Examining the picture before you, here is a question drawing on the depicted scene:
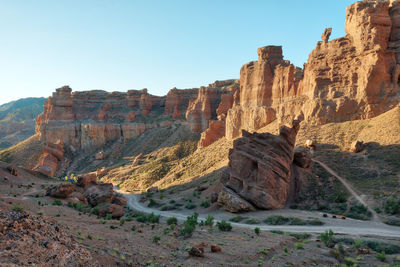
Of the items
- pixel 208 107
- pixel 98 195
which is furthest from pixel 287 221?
pixel 208 107

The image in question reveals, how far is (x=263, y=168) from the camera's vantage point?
3039 cm

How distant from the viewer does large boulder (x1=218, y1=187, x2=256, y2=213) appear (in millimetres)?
29281

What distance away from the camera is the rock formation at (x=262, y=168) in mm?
29953

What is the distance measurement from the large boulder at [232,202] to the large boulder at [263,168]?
23.8 inches

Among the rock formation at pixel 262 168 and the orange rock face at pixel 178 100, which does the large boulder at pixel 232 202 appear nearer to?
the rock formation at pixel 262 168

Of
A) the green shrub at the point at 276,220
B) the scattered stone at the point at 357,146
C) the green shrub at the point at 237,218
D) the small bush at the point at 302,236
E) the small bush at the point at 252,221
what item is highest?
the scattered stone at the point at 357,146

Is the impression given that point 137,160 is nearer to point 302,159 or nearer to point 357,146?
point 302,159

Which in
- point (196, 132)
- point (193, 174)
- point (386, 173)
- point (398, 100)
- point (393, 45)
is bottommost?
point (193, 174)

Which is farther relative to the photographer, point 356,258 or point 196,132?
point 196,132

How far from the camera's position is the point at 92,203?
92.9ft

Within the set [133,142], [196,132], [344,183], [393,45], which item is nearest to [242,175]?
[344,183]

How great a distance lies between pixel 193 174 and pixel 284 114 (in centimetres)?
1995

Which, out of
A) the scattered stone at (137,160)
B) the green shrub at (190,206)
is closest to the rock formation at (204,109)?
the scattered stone at (137,160)

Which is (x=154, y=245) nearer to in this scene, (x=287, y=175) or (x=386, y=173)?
(x=287, y=175)
